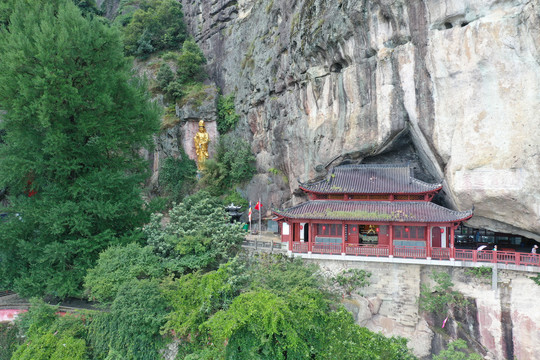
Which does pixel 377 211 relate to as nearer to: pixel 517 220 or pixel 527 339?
pixel 517 220

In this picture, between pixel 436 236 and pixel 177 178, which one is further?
pixel 177 178

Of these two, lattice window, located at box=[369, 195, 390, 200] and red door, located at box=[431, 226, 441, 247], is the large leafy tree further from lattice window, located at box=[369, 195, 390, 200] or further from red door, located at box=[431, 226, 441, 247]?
red door, located at box=[431, 226, 441, 247]

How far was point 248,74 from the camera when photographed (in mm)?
24906

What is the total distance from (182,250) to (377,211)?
8.90 metres

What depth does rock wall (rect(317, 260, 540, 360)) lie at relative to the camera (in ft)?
38.8

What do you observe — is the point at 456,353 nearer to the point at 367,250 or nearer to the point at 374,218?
the point at 367,250

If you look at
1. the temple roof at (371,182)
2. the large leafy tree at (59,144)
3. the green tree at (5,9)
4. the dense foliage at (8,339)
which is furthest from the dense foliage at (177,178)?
the dense foliage at (8,339)

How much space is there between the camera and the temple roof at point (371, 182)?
14.9 metres

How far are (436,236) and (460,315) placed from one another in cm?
363

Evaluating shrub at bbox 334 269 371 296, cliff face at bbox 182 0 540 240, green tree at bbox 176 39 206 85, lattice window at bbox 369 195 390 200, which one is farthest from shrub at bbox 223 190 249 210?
green tree at bbox 176 39 206 85

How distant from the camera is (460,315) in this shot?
12.5 meters

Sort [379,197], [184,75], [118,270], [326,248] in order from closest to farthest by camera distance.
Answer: [118,270] → [326,248] → [379,197] → [184,75]

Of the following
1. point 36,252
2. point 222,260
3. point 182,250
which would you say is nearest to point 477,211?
point 222,260

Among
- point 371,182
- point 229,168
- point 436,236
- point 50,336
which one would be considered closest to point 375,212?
point 371,182
